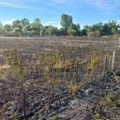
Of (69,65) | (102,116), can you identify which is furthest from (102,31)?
(102,116)

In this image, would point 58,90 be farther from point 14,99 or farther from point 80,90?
point 14,99

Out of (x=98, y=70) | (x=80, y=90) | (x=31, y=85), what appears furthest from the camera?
(x=98, y=70)

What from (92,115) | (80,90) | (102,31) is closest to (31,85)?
(80,90)

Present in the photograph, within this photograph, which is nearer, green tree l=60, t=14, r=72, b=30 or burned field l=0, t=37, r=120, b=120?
burned field l=0, t=37, r=120, b=120

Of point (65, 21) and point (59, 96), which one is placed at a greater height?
point (59, 96)

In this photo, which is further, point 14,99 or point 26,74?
point 26,74

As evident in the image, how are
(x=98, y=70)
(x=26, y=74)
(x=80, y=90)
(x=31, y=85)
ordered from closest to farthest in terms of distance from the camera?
(x=80, y=90), (x=31, y=85), (x=26, y=74), (x=98, y=70)

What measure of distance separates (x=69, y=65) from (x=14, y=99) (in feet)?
14.7

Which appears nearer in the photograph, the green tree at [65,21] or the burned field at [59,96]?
the burned field at [59,96]

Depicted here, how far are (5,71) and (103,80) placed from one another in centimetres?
353

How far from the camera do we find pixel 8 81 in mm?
8898

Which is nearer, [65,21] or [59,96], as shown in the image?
[59,96]

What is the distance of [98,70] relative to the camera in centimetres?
1086

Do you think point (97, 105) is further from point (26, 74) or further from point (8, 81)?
point (26, 74)
